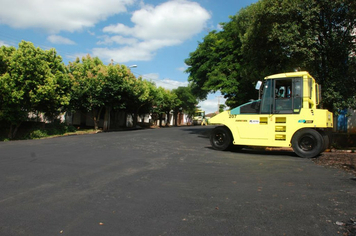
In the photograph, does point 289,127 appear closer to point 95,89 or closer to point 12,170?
point 12,170

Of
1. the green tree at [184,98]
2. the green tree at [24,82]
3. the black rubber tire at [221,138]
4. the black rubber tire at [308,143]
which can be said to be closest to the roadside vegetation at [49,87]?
the green tree at [24,82]

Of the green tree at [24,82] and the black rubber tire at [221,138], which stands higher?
the green tree at [24,82]

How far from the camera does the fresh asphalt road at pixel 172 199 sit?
3707mm

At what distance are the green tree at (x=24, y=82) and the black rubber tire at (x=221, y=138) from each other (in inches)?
513

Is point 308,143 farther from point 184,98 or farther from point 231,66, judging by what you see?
point 184,98

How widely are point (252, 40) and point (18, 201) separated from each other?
12.4 meters

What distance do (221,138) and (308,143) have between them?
11.1 feet

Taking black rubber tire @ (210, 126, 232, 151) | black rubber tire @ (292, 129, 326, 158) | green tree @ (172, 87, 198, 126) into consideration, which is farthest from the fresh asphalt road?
green tree @ (172, 87, 198, 126)

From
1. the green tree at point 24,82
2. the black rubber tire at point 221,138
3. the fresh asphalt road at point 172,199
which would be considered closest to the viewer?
the fresh asphalt road at point 172,199

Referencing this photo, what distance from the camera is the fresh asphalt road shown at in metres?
3.71

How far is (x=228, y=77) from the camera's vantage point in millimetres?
19172

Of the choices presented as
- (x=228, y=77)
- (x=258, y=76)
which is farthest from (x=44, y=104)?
(x=258, y=76)

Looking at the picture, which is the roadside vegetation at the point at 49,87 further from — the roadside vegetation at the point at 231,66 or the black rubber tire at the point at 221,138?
the black rubber tire at the point at 221,138

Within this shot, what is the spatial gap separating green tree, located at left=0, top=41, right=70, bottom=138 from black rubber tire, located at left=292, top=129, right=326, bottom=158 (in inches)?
643
